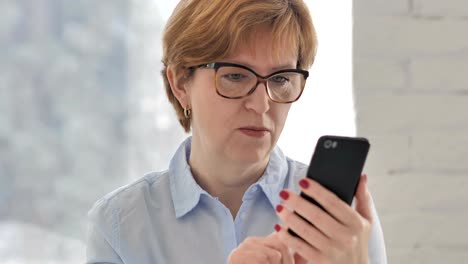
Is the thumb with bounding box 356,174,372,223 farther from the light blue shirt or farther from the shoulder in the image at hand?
the shoulder

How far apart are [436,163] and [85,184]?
771mm

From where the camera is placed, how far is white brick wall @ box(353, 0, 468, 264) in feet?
5.05

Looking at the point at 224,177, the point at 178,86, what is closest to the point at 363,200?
the point at 224,177

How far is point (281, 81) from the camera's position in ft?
4.17

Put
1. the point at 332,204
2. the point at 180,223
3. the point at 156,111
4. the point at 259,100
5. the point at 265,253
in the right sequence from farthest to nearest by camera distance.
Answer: the point at 156,111, the point at 180,223, the point at 259,100, the point at 265,253, the point at 332,204

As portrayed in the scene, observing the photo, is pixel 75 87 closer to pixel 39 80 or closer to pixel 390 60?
pixel 39 80

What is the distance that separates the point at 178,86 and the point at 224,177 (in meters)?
0.19

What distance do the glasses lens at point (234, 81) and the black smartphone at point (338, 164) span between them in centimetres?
30

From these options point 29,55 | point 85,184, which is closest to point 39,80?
point 29,55

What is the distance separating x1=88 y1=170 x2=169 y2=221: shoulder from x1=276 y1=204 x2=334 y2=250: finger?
454mm

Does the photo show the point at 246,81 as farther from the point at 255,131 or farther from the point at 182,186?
the point at 182,186

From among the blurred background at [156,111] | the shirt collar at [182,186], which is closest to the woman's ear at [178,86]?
the shirt collar at [182,186]

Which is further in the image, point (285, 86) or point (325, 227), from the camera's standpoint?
point (285, 86)

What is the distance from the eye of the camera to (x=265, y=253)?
1076 mm
